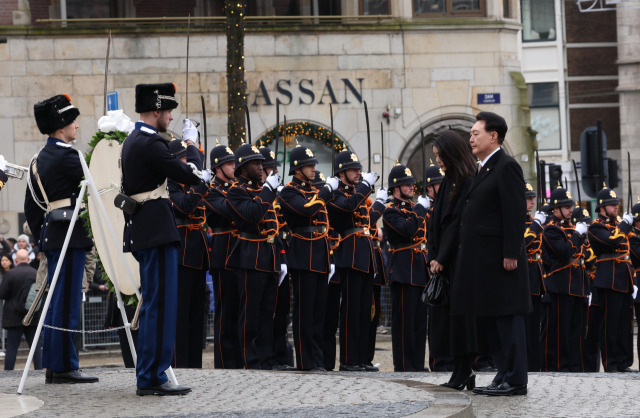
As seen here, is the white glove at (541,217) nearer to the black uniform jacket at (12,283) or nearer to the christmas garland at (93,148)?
the black uniform jacket at (12,283)

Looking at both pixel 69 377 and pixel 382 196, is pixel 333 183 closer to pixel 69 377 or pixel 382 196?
pixel 382 196

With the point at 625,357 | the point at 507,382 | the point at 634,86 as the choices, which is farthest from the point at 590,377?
the point at 634,86

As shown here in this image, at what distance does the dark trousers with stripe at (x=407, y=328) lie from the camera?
1416cm

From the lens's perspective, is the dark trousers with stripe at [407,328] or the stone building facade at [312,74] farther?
the stone building facade at [312,74]

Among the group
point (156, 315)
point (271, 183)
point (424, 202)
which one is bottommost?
point (156, 315)

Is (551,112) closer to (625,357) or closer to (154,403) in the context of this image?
(625,357)

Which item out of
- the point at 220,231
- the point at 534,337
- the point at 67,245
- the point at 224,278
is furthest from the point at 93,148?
the point at 534,337

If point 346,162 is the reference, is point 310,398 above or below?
below

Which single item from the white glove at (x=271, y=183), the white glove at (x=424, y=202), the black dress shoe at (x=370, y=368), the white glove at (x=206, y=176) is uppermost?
the white glove at (x=206, y=176)

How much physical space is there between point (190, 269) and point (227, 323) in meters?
0.68

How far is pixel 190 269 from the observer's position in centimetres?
1347

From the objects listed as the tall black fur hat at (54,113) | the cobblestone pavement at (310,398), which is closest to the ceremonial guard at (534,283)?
the cobblestone pavement at (310,398)

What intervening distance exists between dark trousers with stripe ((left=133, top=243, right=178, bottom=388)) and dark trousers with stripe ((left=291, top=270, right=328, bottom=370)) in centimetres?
421

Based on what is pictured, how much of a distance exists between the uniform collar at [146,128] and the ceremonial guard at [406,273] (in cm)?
516
